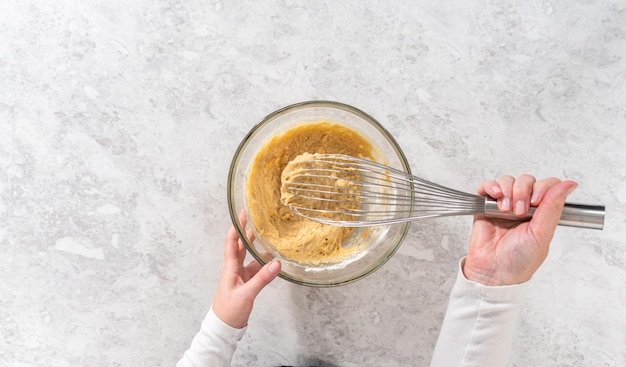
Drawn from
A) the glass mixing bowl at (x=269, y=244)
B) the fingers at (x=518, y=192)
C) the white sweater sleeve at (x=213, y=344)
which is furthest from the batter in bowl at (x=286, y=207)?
the fingers at (x=518, y=192)

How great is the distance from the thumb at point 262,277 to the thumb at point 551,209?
1.54ft

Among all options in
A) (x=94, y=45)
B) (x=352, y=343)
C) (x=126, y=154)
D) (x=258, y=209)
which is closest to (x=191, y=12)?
(x=94, y=45)

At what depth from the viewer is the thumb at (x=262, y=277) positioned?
0.99m

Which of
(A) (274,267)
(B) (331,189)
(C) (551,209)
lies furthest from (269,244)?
(C) (551,209)

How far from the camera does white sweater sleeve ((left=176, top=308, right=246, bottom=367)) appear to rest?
104 centimetres

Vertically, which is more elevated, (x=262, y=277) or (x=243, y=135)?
(x=243, y=135)

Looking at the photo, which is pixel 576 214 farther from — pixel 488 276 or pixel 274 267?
pixel 274 267

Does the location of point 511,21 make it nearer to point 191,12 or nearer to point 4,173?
point 191,12

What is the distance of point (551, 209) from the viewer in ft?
2.64

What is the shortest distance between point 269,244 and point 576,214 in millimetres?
560

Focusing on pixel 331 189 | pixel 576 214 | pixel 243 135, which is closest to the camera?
pixel 576 214

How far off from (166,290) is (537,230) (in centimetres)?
77

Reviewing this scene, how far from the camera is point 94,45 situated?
3.72 ft

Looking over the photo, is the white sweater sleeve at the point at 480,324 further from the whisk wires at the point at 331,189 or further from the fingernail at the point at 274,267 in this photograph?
the fingernail at the point at 274,267
